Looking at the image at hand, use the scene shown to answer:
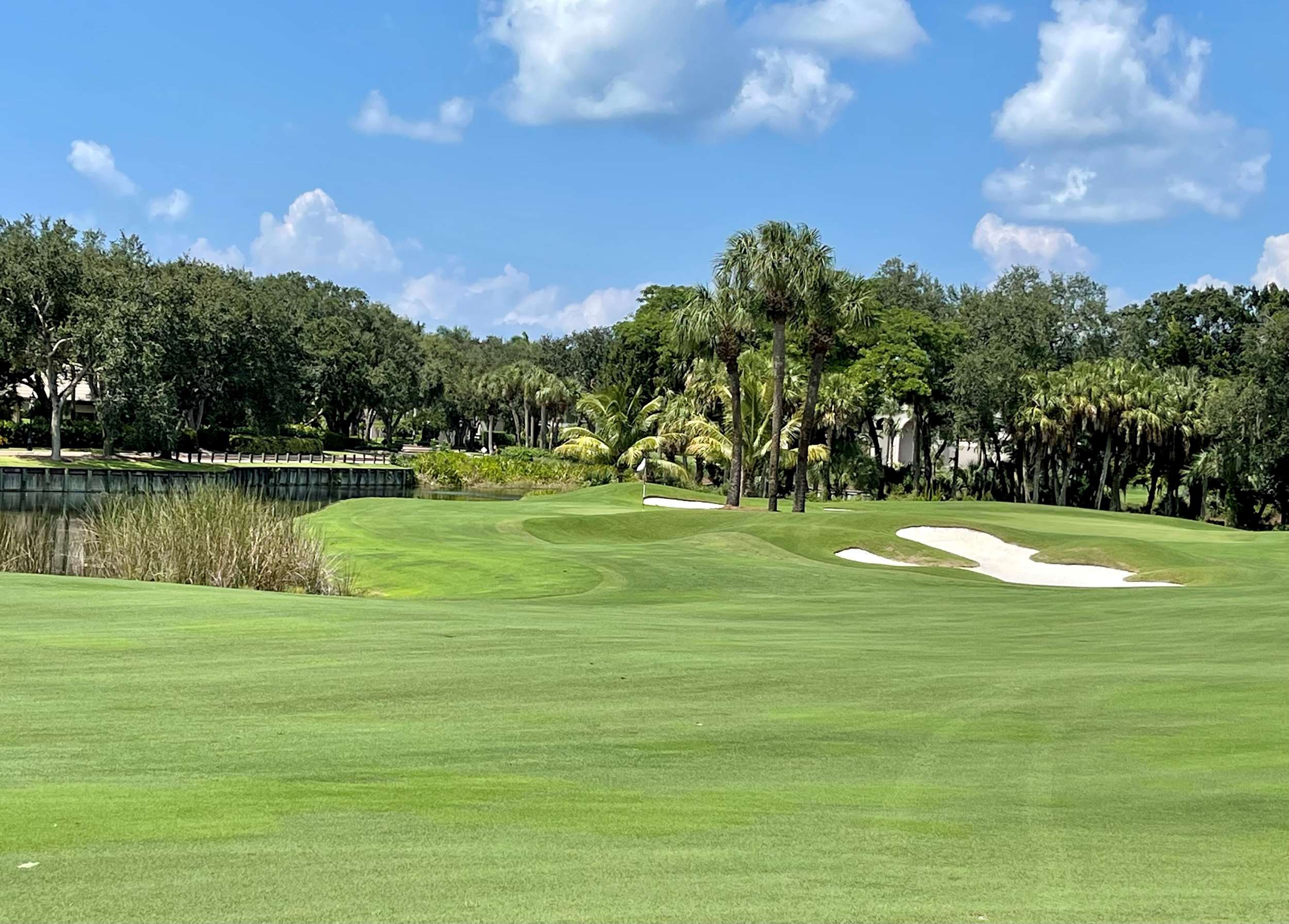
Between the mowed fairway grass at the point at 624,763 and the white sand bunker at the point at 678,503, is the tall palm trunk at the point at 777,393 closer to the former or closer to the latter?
the white sand bunker at the point at 678,503

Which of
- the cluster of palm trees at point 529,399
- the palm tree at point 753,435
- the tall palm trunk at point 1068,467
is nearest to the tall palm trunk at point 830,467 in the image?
the palm tree at point 753,435

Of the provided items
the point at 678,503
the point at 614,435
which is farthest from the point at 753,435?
the point at 678,503

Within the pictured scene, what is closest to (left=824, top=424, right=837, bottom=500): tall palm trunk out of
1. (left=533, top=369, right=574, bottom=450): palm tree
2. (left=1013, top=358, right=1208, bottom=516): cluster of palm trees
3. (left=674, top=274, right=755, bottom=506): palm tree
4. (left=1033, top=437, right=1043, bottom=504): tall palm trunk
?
(left=1013, top=358, right=1208, bottom=516): cluster of palm trees

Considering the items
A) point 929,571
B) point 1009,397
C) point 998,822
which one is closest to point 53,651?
point 998,822

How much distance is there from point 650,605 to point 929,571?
30.1 feet

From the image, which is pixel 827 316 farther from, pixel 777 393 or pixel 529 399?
pixel 529 399

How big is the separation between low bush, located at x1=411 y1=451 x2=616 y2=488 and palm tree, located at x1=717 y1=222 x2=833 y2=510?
98.9 feet

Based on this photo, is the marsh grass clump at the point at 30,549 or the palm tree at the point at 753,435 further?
the palm tree at the point at 753,435

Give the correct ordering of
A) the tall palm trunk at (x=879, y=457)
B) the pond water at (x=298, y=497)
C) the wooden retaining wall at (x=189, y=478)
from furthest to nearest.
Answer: the tall palm trunk at (x=879, y=457)
the wooden retaining wall at (x=189, y=478)
the pond water at (x=298, y=497)

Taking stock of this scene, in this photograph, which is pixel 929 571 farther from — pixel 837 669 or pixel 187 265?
pixel 187 265

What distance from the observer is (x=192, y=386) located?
8038 centimetres

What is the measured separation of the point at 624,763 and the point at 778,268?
34.6 meters

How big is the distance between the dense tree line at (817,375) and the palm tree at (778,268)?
9cm

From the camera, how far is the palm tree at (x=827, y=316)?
40031mm
